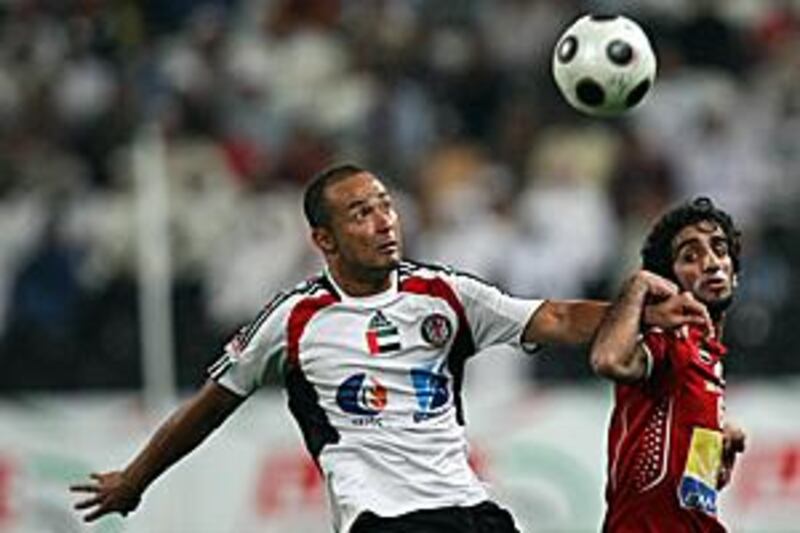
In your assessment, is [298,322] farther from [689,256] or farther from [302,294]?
[689,256]

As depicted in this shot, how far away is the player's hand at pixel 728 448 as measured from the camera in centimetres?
776

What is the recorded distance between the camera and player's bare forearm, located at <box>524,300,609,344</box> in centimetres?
771

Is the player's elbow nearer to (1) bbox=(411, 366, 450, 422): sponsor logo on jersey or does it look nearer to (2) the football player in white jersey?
(2) the football player in white jersey

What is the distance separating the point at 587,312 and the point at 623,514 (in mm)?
605

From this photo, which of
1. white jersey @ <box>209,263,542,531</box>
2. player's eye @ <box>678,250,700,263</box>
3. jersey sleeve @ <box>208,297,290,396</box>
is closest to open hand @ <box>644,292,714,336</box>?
player's eye @ <box>678,250,700,263</box>

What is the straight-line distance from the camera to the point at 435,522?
25.6ft

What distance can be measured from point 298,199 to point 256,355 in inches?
253

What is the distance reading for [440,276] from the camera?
8008 mm

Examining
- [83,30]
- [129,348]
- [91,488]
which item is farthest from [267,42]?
[91,488]

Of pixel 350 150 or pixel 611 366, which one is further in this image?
pixel 350 150

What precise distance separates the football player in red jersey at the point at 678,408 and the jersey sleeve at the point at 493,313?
0.41m

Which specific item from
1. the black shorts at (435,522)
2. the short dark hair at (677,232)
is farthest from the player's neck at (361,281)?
the short dark hair at (677,232)

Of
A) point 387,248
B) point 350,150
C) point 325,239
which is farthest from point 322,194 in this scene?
point 350,150

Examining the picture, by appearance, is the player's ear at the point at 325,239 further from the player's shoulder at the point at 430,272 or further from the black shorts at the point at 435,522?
the black shorts at the point at 435,522
